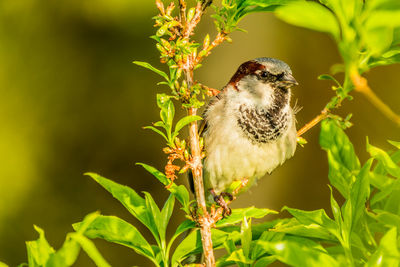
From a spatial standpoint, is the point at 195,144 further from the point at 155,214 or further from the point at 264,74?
the point at 264,74

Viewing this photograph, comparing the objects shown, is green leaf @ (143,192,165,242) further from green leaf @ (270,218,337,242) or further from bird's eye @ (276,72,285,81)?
bird's eye @ (276,72,285,81)

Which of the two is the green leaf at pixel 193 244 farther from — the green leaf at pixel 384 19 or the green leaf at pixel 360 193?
the green leaf at pixel 384 19

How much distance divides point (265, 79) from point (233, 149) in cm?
22

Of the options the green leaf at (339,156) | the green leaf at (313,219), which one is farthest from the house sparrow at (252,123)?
the green leaf at (313,219)

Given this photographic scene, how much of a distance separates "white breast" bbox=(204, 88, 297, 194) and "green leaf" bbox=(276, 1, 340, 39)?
3.55 ft

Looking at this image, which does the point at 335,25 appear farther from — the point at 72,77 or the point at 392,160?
the point at 72,77

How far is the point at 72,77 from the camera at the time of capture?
13.3 feet

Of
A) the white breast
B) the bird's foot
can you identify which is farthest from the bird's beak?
the bird's foot

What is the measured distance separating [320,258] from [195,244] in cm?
28

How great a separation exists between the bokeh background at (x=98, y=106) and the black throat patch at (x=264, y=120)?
1.75 m

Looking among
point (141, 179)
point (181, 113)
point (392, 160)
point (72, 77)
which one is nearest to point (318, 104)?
point (181, 113)

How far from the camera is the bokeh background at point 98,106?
353 cm

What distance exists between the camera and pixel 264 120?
1.50 m

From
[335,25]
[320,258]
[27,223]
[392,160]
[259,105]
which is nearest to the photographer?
[335,25]
